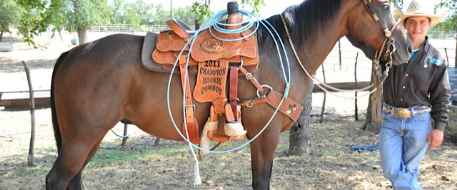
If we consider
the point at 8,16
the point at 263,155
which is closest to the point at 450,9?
the point at 263,155

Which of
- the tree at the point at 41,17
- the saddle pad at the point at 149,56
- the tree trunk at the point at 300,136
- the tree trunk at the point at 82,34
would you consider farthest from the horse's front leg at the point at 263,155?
the tree trunk at the point at 82,34

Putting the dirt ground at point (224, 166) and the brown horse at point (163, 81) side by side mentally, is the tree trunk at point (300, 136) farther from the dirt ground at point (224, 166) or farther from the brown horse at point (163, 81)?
the brown horse at point (163, 81)

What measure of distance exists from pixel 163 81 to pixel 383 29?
1602 millimetres

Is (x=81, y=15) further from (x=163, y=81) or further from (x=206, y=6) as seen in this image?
(x=163, y=81)

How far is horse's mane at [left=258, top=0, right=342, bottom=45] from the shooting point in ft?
9.01

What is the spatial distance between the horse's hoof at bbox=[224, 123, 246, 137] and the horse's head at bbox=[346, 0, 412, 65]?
1.12m

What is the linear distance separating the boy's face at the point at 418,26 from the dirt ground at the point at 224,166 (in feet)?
6.27

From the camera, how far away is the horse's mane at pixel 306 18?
2746 millimetres

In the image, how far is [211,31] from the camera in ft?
9.16

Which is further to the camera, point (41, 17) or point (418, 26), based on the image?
point (41, 17)

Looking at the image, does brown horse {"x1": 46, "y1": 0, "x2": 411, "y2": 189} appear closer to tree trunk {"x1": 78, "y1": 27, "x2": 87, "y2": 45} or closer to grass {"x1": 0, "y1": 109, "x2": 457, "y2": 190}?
grass {"x1": 0, "y1": 109, "x2": 457, "y2": 190}

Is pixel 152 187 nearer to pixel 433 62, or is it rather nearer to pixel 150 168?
pixel 150 168

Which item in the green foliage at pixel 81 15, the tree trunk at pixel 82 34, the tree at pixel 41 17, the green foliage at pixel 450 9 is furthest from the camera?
the tree trunk at pixel 82 34

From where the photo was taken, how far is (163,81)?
2.71 metres
